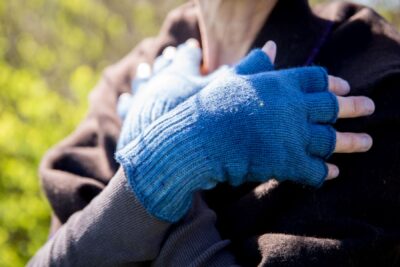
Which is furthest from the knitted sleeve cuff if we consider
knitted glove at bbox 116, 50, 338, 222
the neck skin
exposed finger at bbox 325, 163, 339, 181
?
the neck skin

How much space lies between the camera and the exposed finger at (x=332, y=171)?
1018 mm

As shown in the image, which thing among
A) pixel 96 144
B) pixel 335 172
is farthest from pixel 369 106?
pixel 96 144

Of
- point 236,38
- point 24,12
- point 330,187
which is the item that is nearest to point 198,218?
point 330,187

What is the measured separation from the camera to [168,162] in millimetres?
1006

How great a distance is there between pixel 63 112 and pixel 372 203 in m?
2.13

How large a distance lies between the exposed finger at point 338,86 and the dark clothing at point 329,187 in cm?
3

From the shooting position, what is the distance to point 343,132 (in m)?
1.05

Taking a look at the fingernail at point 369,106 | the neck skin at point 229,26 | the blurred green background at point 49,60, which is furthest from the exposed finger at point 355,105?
the blurred green background at point 49,60

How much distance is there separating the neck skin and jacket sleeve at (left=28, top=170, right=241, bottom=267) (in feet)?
1.72

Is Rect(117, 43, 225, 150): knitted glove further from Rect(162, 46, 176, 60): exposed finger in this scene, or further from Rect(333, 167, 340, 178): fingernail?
Rect(333, 167, 340, 178): fingernail

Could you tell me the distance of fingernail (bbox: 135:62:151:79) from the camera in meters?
1.52

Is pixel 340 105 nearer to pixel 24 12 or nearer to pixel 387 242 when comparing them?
pixel 387 242

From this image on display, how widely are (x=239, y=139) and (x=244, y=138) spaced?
10 mm

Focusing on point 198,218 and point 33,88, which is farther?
point 33,88
